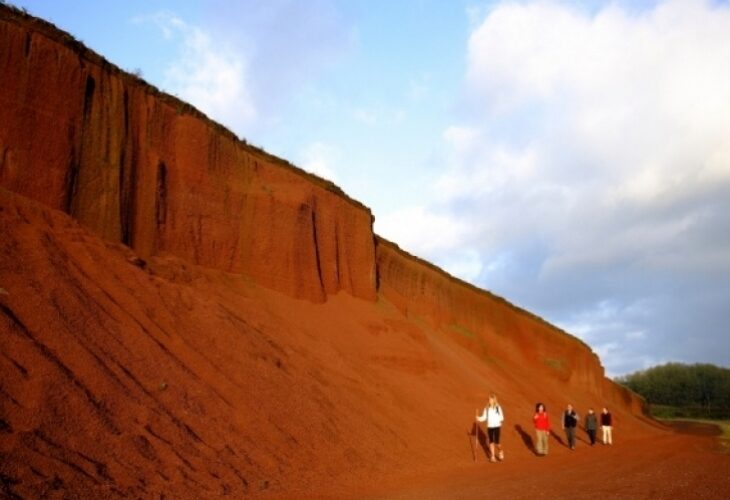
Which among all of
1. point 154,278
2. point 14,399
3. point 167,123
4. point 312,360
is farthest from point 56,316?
point 167,123

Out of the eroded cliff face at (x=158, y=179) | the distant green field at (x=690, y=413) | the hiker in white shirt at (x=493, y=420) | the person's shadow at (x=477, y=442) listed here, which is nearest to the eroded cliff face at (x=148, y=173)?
the eroded cliff face at (x=158, y=179)

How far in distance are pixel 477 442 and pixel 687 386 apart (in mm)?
97062

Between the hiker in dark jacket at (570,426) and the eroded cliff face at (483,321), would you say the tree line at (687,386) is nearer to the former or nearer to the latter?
the eroded cliff face at (483,321)

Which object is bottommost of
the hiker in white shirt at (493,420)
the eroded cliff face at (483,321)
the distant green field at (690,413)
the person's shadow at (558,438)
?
the distant green field at (690,413)

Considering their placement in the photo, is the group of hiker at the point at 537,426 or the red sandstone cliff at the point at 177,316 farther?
the group of hiker at the point at 537,426

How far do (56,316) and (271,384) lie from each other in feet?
15.7

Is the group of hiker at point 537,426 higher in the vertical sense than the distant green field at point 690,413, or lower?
higher

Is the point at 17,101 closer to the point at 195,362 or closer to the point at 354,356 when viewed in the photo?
the point at 195,362

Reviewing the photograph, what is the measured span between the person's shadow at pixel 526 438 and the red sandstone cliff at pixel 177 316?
1817mm

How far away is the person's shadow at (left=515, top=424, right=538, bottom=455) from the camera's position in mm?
20447

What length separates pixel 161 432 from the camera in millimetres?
9828

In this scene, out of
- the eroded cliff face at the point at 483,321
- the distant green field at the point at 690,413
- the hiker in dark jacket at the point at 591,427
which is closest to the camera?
the hiker in dark jacket at the point at 591,427

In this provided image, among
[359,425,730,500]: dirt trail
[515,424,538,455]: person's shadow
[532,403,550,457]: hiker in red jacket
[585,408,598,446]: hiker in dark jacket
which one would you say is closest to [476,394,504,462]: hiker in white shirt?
[359,425,730,500]: dirt trail

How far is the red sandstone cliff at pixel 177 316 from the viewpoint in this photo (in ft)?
30.0
